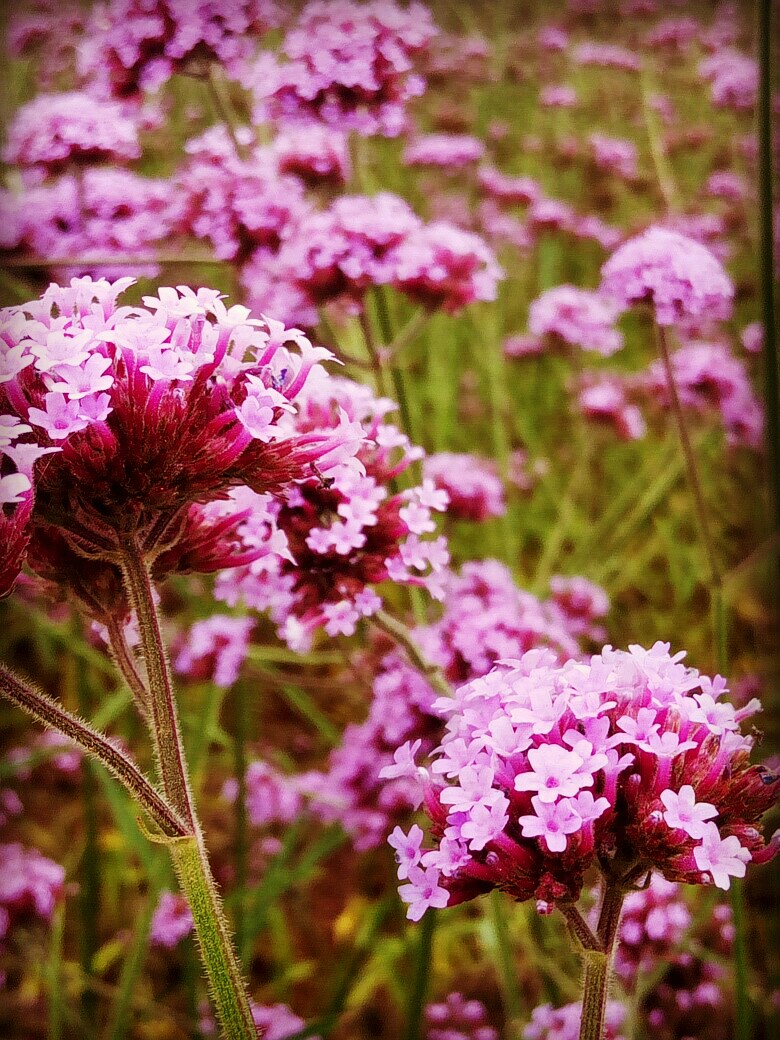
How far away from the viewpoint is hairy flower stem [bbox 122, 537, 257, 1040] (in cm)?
70

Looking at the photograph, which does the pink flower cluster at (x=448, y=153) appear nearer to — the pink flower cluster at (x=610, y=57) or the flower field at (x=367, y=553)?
the flower field at (x=367, y=553)

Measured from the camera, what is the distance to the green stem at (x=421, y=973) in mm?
1203

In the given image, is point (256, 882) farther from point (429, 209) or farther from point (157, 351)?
point (429, 209)

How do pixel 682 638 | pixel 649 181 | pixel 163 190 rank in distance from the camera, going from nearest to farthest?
pixel 163 190 → pixel 682 638 → pixel 649 181

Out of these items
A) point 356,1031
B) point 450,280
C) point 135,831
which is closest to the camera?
point 135,831

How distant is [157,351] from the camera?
0.70 meters

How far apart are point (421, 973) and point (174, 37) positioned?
1.52m

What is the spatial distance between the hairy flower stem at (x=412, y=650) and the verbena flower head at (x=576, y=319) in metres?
1.22

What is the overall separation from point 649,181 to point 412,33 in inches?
71.7

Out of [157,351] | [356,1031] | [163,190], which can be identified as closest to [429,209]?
[163,190]

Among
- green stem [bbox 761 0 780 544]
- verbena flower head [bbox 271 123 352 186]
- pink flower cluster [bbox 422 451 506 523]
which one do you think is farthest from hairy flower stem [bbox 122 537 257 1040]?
verbena flower head [bbox 271 123 352 186]

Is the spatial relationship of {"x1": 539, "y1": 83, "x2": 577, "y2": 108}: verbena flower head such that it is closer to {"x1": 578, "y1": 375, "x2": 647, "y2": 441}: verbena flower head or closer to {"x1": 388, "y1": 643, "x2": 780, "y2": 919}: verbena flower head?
{"x1": 578, "y1": 375, "x2": 647, "y2": 441}: verbena flower head

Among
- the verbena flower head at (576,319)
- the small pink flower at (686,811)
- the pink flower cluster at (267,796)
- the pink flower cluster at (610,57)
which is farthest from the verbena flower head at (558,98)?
the small pink flower at (686,811)

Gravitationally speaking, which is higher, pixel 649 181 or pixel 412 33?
pixel 649 181
